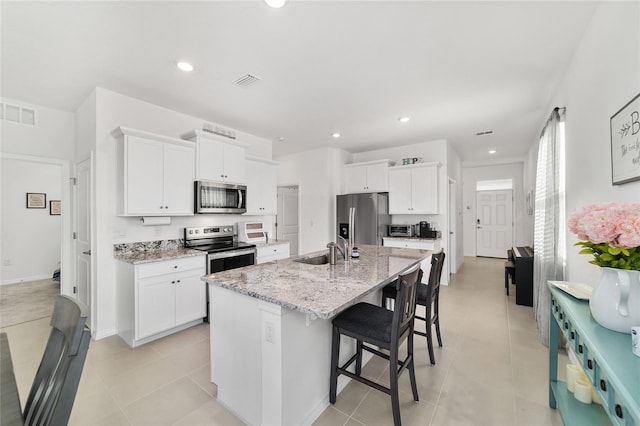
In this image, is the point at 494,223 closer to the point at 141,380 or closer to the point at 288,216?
the point at 288,216

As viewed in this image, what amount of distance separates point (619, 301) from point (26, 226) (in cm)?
830

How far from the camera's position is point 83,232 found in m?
3.29

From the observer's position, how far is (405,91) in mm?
3039

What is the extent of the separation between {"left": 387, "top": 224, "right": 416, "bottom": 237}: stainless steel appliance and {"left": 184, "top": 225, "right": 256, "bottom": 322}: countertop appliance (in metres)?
2.84

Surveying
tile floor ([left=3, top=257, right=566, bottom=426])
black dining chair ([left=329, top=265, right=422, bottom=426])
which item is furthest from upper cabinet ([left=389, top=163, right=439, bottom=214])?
black dining chair ([left=329, top=265, right=422, bottom=426])

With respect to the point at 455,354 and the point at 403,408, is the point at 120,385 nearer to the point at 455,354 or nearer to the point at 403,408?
the point at 403,408

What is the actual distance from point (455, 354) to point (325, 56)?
309cm

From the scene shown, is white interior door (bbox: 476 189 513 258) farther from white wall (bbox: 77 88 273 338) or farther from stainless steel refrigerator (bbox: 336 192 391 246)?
white wall (bbox: 77 88 273 338)

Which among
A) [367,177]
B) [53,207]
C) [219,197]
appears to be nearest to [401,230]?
[367,177]

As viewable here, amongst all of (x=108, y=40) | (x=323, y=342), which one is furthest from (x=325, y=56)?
(x=323, y=342)

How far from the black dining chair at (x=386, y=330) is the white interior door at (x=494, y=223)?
7.16 meters

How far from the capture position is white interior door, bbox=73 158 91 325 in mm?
3133

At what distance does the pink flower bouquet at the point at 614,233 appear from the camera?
102 cm

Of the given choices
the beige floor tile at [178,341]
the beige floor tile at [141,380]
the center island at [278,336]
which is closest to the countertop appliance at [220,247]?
the beige floor tile at [178,341]
